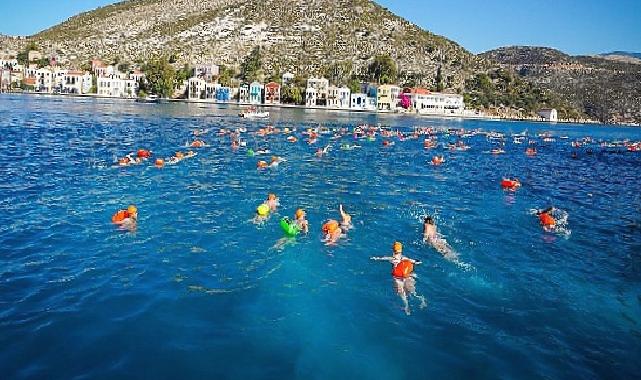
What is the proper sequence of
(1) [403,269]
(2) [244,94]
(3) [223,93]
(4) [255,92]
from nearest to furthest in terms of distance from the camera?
(1) [403,269] → (4) [255,92] → (2) [244,94] → (3) [223,93]

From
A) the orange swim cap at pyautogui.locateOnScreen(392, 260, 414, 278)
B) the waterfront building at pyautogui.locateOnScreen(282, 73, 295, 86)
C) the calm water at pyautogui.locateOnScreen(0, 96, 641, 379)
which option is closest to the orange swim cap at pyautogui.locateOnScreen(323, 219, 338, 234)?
the calm water at pyautogui.locateOnScreen(0, 96, 641, 379)

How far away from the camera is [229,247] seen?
17.0m

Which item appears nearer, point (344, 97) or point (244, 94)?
point (244, 94)

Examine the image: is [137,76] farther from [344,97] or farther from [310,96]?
[344,97]

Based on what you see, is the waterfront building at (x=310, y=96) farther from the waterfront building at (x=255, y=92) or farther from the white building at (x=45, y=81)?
the white building at (x=45, y=81)

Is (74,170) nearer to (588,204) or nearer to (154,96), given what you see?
(588,204)

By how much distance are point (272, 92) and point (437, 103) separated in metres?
52.9

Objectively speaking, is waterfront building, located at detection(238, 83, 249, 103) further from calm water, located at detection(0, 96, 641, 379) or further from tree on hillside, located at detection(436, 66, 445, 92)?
calm water, located at detection(0, 96, 641, 379)

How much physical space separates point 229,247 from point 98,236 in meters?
4.44

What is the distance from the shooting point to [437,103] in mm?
164625

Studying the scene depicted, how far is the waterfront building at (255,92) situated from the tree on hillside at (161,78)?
73.3ft

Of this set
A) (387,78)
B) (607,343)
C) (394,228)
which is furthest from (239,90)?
(607,343)

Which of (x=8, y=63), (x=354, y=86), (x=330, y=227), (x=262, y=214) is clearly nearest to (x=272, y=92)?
(x=354, y=86)

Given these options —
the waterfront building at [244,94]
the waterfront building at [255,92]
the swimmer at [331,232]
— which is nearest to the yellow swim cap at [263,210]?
the swimmer at [331,232]
